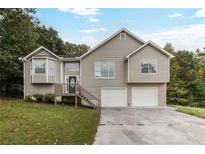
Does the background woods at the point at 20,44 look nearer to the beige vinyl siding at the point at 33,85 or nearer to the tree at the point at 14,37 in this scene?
the tree at the point at 14,37

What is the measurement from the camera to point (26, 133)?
762 cm

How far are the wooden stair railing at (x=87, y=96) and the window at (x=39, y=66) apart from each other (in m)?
2.56

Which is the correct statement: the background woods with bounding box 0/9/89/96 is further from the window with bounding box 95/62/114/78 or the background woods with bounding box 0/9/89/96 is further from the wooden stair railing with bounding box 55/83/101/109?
the window with bounding box 95/62/114/78

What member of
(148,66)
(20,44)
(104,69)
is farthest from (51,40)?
(148,66)

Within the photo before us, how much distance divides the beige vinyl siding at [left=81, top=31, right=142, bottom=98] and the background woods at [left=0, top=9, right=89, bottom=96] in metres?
3.29

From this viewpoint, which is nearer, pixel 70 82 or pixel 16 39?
pixel 16 39

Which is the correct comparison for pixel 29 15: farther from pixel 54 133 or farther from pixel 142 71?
pixel 54 133

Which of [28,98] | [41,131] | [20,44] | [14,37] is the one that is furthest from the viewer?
[28,98]

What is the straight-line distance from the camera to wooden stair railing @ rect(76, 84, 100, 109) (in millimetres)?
16973

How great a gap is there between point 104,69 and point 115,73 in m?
0.79

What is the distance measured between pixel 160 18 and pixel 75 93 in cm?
683

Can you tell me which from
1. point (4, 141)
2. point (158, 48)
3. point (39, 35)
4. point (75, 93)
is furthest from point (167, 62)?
point (4, 141)

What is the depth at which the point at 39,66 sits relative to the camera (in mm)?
17688

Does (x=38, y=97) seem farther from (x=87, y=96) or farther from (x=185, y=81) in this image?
(x=185, y=81)
